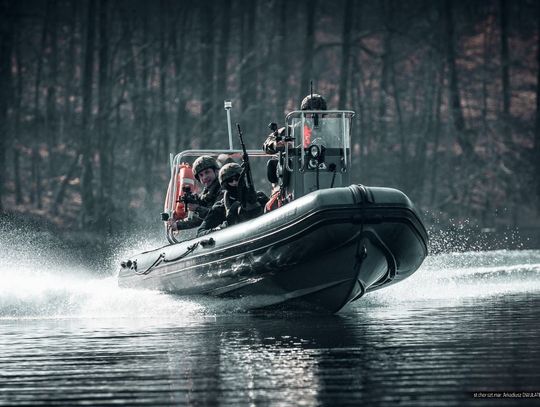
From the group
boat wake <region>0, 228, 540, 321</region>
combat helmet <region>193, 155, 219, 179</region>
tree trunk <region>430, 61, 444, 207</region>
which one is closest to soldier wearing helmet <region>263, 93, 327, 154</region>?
combat helmet <region>193, 155, 219, 179</region>

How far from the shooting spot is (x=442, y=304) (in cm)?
1193

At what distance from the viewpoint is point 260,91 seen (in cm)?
3497

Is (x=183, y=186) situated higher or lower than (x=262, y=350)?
higher

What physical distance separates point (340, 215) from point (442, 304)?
2.28 meters

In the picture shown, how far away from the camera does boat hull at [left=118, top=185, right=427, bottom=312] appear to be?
10.2 metres

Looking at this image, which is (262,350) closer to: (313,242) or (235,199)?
(313,242)

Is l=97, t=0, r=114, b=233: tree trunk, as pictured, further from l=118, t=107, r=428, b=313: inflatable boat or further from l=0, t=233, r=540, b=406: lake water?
l=118, t=107, r=428, b=313: inflatable boat

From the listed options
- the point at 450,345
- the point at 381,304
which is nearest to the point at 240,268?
the point at 381,304

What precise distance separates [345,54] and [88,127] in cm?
760

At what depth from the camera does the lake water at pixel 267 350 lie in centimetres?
654

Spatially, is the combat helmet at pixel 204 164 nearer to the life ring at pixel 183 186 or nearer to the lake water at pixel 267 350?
the life ring at pixel 183 186

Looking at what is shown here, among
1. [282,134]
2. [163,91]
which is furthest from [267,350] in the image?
[163,91]

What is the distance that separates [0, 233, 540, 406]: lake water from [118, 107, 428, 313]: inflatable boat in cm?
24

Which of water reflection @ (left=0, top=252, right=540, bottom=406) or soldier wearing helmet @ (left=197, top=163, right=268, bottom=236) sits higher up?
soldier wearing helmet @ (left=197, top=163, right=268, bottom=236)
